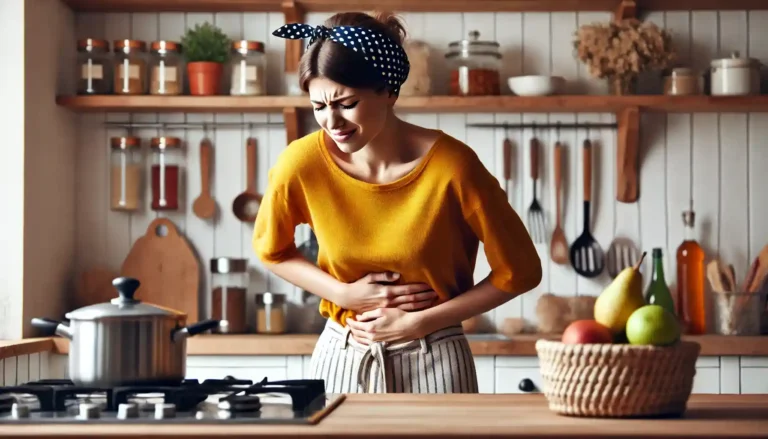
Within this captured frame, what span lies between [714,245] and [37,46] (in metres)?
2.26

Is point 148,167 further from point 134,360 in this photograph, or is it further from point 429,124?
point 134,360

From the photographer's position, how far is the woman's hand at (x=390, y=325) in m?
1.92

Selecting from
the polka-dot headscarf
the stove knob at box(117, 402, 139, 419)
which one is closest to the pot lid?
the stove knob at box(117, 402, 139, 419)

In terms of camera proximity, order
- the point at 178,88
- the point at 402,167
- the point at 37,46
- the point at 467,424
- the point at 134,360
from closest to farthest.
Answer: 1. the point at 467,424
2. the point at 134,360
3. the point at 402,167
4. the point at 37,46
5. the point at 178,88

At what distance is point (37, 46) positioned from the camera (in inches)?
127

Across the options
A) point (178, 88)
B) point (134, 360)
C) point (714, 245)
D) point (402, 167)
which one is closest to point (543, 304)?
point (714, 245)

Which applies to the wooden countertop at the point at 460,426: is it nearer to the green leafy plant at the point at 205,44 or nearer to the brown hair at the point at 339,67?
the brown hair at the point at 339,67

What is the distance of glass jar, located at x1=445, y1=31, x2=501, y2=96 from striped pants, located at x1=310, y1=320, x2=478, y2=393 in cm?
152

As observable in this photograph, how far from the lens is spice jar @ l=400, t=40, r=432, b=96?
3342 millimetres

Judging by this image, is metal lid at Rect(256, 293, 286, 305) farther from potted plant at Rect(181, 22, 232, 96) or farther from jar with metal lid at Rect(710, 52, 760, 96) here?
jar with metal lid at Rect(710, 52, 760, 96)

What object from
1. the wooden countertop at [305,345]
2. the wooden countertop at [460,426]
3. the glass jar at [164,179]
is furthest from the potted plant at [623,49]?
the wooden countertop at [460,426]

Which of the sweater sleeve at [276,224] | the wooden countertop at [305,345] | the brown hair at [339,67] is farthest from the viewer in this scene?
the wooden countertop at [305,345]

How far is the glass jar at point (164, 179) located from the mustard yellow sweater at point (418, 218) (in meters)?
1.60

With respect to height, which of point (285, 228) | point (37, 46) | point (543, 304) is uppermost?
point (37, 46)
